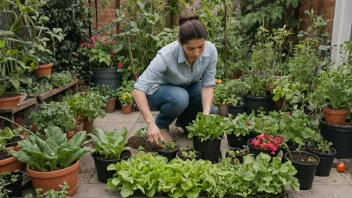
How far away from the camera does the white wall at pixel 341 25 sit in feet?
11.8

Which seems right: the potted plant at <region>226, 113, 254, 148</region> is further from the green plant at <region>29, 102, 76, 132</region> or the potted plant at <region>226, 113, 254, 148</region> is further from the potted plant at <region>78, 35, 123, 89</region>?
the potted plant at <region>78, 35, 123, 89</region>

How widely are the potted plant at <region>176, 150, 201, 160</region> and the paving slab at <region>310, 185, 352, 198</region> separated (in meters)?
0.87

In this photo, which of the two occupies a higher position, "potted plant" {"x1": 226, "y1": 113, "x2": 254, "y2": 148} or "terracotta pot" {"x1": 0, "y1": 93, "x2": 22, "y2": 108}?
"terracotta pot" {"x1": 0, "y1": 93, "x2": 22, "y2": 108}

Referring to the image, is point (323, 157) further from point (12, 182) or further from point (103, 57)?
point (103, 57)

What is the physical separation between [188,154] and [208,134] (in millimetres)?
224

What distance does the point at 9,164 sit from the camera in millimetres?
2139

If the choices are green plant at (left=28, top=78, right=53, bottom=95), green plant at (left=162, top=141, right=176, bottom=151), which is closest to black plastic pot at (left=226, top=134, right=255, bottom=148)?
green plant at (left=162, top=141, right=176, bottom=151)

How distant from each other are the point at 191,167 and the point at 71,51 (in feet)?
9.77

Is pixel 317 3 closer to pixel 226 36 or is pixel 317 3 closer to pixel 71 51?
pixel 226 36

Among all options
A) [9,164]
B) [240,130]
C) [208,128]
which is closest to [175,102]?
[208,128]

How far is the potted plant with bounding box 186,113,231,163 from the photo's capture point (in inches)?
97.9

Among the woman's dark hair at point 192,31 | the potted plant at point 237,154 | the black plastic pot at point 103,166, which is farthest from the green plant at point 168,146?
the woman's dark hair at point 192,31

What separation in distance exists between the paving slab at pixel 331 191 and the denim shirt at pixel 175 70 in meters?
1.24

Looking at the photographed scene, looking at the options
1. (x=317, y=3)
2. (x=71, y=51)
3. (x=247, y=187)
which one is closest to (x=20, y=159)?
(x=247, y=187)
